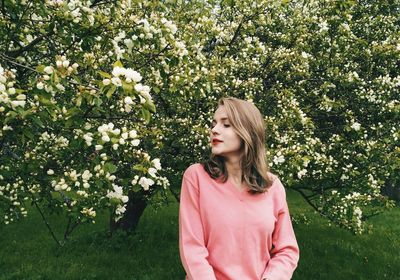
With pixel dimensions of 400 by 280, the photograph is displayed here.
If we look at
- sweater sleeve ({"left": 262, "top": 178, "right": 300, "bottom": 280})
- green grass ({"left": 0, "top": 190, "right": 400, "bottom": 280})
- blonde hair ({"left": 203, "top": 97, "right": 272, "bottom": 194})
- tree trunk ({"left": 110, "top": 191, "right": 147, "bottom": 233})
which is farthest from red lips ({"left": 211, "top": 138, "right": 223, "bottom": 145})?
tree trunk ({"left": 110, "top": 191, "right": 147, "bottom": 233})

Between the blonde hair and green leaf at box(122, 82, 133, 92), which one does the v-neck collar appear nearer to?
the blonde hair

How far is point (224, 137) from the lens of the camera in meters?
3.34

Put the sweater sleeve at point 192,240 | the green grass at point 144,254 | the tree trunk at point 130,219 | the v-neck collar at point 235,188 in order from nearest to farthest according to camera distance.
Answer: the sweater sleeve at point 192,240
the v-neck collar at point 235,188
the green grass at point 144,254
the tree trunk at point 130,219

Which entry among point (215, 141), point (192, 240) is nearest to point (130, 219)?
point (215, 141)

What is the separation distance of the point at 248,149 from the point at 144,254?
24.6ft

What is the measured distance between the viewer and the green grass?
8969 millimetres

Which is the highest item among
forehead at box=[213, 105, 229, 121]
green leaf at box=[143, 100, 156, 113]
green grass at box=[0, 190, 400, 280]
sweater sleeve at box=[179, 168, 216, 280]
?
green leaf at box=[143, 100, 156, 113]

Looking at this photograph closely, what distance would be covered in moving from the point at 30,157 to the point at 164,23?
233 centimetres

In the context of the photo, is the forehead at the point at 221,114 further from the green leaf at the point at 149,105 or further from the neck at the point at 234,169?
the green leaf at the point at 149,105

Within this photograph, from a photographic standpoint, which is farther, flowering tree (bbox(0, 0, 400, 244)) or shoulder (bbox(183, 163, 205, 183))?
flowering tree (bbox(0, 0, 400, 244))

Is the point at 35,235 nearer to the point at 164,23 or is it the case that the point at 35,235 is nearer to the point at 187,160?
the point at 187,160

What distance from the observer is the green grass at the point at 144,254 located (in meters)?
8.97

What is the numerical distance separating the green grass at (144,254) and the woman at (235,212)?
585 cm

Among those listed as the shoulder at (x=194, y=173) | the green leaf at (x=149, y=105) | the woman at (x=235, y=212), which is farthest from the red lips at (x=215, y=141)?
the green leaf at (x=149, y=105)
